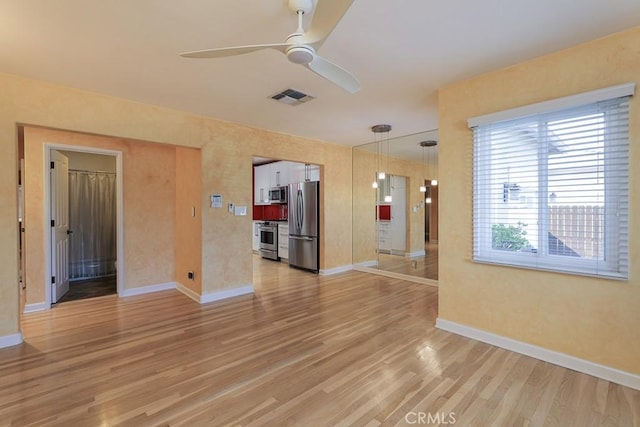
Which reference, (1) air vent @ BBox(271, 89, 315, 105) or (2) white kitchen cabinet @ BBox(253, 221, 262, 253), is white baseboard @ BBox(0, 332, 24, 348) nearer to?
(1) air vent @ BBox(271, 89, 315, 105)

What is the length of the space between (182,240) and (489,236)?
13.6 ft

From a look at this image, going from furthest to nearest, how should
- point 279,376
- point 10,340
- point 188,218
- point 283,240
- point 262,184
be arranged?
point 262,184 < point 283,240 < point 188,218 < point 10,340 < point 279,376

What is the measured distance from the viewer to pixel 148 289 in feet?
14.8

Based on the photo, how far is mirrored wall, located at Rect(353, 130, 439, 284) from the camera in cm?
584

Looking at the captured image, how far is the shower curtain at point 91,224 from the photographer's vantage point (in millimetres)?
5465

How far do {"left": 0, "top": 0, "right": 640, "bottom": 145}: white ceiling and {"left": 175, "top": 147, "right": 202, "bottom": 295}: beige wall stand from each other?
3.63 ft

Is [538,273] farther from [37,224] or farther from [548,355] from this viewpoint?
[37,224]

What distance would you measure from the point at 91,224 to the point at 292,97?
5051mm

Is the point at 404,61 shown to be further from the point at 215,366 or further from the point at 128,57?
the point at 215,366

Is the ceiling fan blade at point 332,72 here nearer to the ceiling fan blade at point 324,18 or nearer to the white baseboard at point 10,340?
the ceiling fan blade at point 324,18

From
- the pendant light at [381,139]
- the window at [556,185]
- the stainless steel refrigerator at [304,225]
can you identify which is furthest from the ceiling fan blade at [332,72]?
the stainless steel refrigerator at [304,225]

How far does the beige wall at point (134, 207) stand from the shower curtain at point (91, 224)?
1889 millimetres

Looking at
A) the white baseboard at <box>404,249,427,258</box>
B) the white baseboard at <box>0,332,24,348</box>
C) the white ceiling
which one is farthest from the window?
the white baseboard at <box>0,332,24,348</box>

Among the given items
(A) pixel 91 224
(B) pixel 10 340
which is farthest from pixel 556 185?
(A) pixel 91 224
